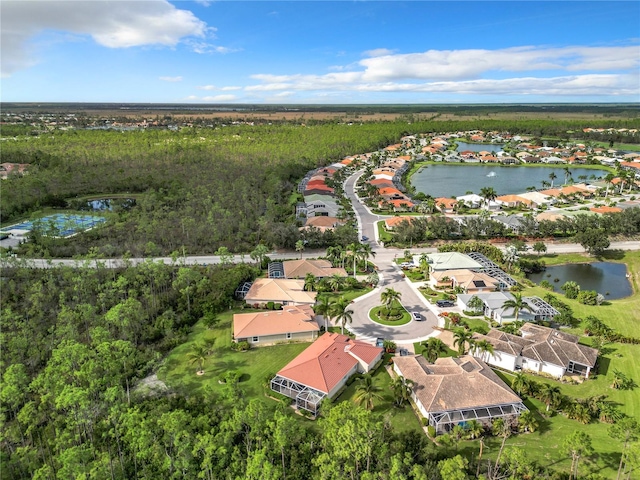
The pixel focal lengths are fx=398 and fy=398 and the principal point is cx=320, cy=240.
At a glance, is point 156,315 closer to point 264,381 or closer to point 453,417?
point 264,381

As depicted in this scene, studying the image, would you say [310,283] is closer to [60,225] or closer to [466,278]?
[466,278]

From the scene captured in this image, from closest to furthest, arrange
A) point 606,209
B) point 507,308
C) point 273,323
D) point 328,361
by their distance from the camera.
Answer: point 328,361 → point 273,323 → point 507,308 → point 606,209

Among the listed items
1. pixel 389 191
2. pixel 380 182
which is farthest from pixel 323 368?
pixel 380 182

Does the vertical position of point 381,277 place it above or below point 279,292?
below

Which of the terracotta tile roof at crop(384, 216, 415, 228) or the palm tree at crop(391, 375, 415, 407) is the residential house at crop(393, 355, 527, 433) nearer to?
the palm tree at crop(391, 375, 415, 407)

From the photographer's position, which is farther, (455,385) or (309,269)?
(309,269)

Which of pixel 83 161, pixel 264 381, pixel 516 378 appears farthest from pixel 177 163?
pixel 516 378

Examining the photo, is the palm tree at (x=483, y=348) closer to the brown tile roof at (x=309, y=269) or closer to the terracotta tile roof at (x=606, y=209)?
the brown tile roof at (x=309, y=269)

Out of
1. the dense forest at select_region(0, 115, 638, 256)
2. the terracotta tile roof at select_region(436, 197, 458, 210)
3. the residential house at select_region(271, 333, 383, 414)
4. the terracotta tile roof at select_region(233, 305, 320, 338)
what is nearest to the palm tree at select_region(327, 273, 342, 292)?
the terracotta tile roof at select_region(233, 305, 320, 338)
